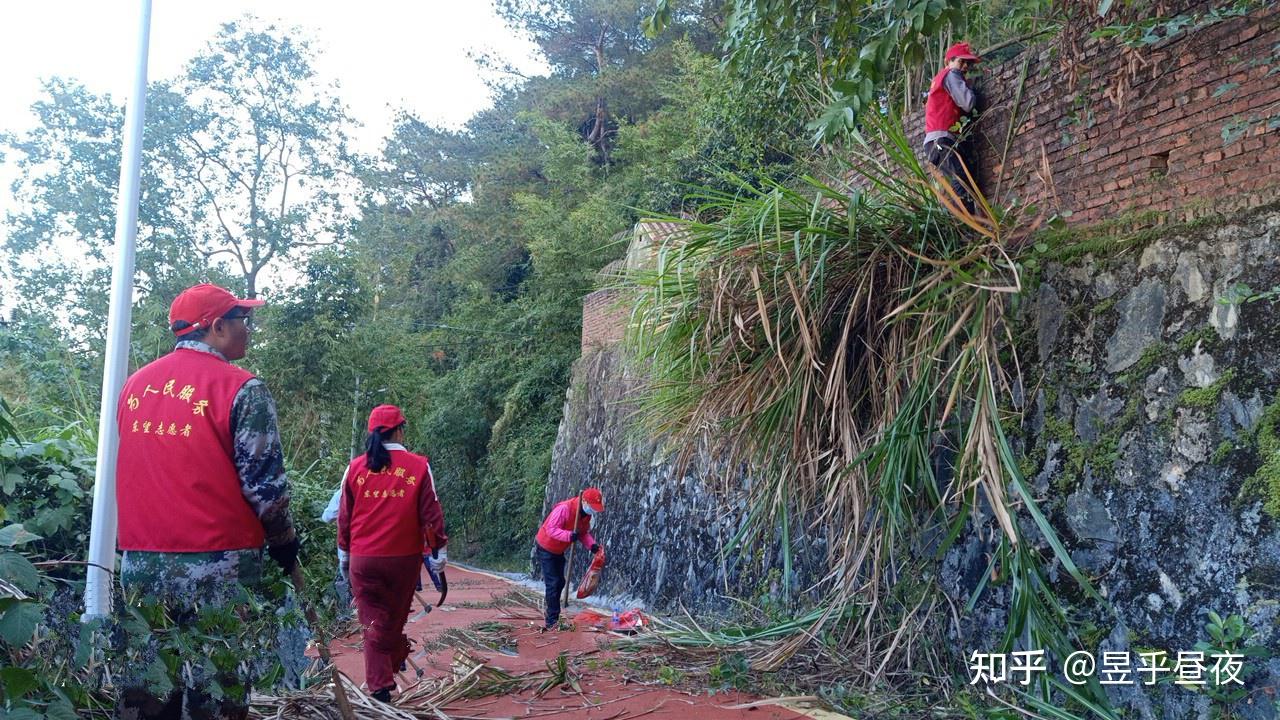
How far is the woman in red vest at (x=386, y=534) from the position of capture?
5.36 metres

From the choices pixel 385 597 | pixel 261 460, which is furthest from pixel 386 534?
pixel 261 460

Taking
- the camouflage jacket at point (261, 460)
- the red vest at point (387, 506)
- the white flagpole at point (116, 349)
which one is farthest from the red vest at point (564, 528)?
the camouflage jacket at point (261, 460)

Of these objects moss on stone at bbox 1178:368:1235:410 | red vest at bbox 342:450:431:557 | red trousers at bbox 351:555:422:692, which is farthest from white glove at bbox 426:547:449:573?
moss on stone at bbox 1178:368:1235:410

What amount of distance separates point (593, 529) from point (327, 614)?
558 centimetres

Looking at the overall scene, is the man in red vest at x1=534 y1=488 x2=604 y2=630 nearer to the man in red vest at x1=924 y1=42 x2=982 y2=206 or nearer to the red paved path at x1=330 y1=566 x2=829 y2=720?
the red paved path at x1=330 y1=566 x2=829 y2=720

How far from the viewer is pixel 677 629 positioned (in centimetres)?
672

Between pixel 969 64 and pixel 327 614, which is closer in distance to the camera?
pixel 969 64

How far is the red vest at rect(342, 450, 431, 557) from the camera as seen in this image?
5.46m

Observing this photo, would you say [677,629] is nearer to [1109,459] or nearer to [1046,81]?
[1109,459]

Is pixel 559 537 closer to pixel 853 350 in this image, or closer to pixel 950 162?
pixel 853 350

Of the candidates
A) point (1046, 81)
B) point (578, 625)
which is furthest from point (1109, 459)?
point (578, 625)

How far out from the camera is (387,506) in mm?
5500

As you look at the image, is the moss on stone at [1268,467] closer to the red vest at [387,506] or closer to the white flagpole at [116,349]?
the red vest at [387,506]

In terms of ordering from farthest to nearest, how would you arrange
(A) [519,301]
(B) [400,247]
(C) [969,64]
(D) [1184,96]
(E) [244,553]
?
1. (B) [400,247]
2. (A) [519,301]
3. (C) [969,64]
4. (D) [1184,96]
5. (E) [244,553]
